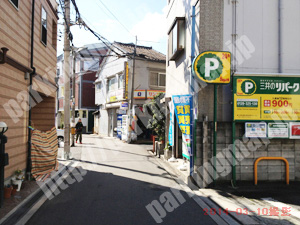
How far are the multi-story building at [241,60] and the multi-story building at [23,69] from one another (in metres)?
5.40

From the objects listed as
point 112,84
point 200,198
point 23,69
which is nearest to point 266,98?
point 200,198

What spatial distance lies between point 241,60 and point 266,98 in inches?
57.4

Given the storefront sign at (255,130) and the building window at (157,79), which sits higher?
the building window at (157,79)

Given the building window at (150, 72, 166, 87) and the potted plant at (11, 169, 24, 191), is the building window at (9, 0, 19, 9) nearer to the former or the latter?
the potted plant at (11, 169, 24, 191)

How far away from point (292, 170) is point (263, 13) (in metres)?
5.11

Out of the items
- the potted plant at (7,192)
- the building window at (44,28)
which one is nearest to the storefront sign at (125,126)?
the building window at (44,28)

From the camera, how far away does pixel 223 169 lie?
7754 mm

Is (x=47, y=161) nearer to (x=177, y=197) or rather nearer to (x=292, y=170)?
(x=177, y=197)

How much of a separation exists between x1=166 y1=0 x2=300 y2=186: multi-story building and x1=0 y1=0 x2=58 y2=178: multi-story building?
5403 mm

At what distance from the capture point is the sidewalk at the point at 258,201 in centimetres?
523

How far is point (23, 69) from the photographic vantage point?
25.8ft

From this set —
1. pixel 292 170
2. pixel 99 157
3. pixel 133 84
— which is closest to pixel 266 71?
pixel 292 170

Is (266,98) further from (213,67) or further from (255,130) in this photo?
(213,67)

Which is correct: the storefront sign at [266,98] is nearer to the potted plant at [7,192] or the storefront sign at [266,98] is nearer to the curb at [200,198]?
the curb at [200,198]
